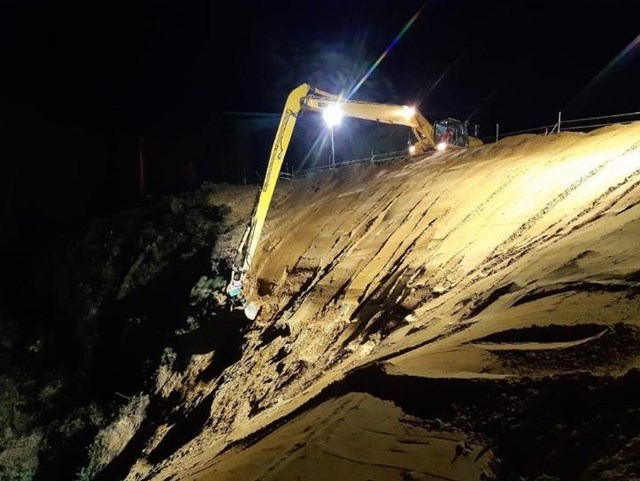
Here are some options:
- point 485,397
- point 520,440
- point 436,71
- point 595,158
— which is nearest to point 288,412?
point 485,397

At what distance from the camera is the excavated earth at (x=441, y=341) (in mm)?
3326

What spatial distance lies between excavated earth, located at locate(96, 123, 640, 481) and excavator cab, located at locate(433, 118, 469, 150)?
5.56ft

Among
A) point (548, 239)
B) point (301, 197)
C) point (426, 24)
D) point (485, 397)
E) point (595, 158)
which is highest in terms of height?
point (426, 24)

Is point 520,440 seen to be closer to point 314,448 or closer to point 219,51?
point 314,448

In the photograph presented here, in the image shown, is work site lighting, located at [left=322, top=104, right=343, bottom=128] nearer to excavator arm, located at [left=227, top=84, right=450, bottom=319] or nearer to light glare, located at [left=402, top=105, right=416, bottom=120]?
excavator arm, located at [left=227, top=84, right=450, bottom=319]

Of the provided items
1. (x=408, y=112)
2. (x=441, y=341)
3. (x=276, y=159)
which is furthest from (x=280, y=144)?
(x=441, y=341)

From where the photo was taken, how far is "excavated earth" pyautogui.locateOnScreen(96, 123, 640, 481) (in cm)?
333

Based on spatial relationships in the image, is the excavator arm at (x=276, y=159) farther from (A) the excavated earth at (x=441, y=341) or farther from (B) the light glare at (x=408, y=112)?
(B) the light glare at (x=408, y=112)

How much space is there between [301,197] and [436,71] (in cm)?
1458

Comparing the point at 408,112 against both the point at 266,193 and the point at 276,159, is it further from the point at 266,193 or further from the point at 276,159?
the point at 266,193

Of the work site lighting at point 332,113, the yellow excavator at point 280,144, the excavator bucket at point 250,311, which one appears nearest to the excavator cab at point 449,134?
the yellow excavator at point 280,144

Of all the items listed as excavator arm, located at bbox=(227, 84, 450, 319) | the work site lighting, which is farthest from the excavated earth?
the work site lighting

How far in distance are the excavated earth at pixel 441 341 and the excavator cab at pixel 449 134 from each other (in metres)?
1.69

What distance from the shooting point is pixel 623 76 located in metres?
26.1
